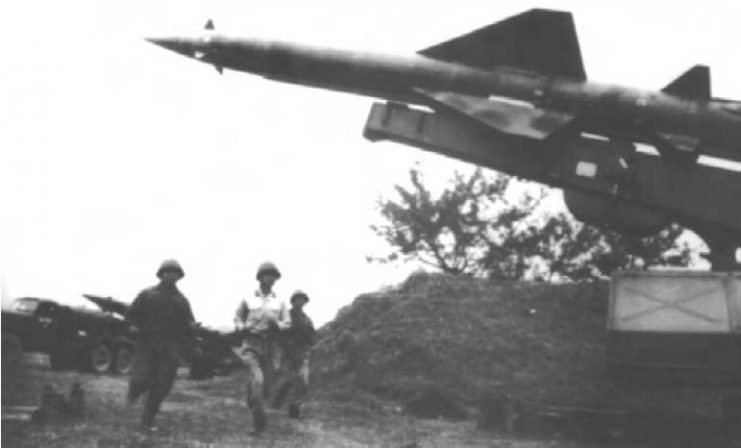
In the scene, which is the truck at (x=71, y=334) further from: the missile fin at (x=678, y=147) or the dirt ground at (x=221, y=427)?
the missile fin at (x=678, y=147)

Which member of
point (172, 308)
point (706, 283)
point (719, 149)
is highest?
point (719, 149)

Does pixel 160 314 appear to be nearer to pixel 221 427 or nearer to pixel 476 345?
pixel 221 427

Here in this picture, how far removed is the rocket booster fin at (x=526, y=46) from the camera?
8.20 meters

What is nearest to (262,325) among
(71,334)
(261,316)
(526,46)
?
(261,316)

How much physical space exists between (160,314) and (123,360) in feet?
28.5

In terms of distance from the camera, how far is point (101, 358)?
14820mm

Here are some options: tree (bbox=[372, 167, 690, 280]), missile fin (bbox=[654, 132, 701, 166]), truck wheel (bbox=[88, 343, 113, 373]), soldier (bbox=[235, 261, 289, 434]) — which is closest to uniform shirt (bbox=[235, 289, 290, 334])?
A: soldier (bbox=[235, 261, 289, 434])

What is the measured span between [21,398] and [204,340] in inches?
306

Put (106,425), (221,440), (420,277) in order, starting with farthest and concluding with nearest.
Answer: (420,277) < (106,425) < (221,440)

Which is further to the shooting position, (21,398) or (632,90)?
(21,398)

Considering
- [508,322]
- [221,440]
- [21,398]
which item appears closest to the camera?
[221,440]

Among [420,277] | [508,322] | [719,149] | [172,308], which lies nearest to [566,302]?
[508,322]

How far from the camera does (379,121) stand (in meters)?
8.32

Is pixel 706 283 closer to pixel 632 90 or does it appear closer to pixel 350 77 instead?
pixel 632 90
